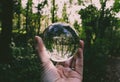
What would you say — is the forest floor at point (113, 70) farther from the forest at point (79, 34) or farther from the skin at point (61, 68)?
the skin at point (61, 68)

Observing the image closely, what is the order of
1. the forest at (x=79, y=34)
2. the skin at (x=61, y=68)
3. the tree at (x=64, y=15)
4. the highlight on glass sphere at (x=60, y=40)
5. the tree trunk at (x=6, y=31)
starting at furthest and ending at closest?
the tree at (x=64, y=15)
the tree trunk at (x=6, y=31)
the forest at (x=79, y=34)
the highlight on glass sphere at (x=60, y=40)
the skin at (x=61, y=68)

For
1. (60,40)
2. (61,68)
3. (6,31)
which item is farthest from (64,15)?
(61,68)

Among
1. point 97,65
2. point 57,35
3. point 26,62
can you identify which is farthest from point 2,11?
point 57,35

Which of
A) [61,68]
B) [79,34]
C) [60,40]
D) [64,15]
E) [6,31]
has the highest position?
[60,40]

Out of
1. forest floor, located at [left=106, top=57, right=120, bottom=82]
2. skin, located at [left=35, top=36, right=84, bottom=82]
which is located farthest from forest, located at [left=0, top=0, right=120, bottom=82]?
skin, located at [left=35, top=36, right=84, bottom=82]

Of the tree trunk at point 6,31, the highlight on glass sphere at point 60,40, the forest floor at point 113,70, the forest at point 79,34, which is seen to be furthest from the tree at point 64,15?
the highlight on glass sphere at point 60,40

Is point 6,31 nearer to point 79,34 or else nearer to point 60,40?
point 79,34

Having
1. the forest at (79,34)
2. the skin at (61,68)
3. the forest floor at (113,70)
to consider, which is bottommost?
the forest floor at (113,70)

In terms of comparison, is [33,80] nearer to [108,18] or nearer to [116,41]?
[108,18]

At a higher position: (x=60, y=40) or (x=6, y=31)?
(x=60, y=40)
